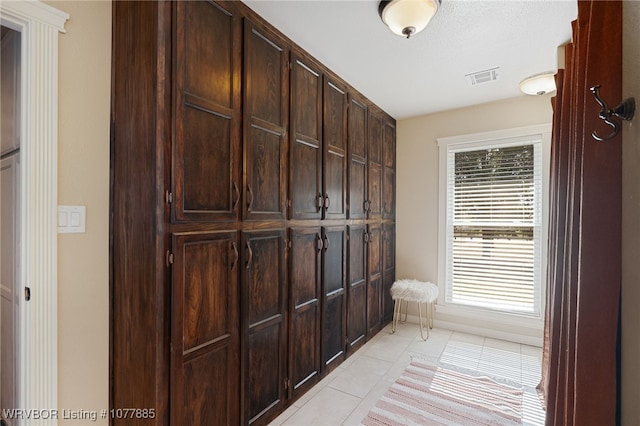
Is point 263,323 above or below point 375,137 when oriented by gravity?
below

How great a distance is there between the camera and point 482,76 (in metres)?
2.79

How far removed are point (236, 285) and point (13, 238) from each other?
119 centimetres

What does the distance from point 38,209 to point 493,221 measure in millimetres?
3813

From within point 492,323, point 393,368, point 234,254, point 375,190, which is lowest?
point 393,368

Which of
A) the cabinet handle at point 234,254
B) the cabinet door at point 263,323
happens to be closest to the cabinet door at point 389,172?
the cabinet door at point 263,323

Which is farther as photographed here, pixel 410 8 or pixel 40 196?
pixel 410 8

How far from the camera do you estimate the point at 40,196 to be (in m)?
1.35

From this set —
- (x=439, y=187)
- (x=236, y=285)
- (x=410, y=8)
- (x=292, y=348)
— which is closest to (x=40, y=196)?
(x=236, y=285)

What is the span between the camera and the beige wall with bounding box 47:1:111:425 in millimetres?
1429

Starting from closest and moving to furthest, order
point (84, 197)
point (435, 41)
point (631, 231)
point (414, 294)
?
point (631, 231) < point (84, 197) < point (435, 41) < point (414, 294)

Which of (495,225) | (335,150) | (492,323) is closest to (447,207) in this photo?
(495,225)

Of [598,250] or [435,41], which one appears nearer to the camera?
[598,250]

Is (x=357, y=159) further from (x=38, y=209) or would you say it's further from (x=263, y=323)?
(x=38, y=209)

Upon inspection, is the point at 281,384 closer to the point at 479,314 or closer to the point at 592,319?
the point at 592,319
